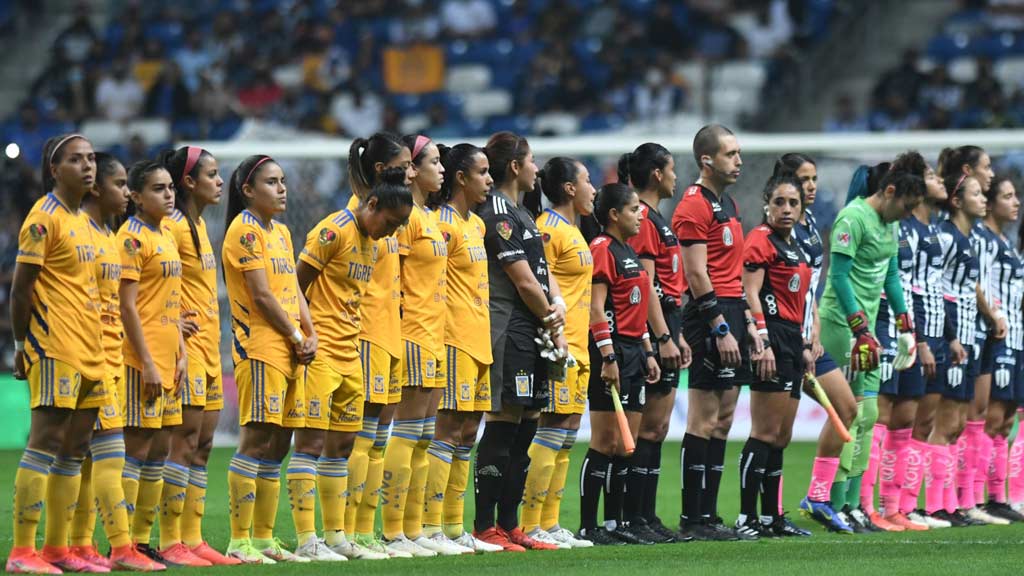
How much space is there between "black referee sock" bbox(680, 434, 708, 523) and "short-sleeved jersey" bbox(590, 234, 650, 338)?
926 mm

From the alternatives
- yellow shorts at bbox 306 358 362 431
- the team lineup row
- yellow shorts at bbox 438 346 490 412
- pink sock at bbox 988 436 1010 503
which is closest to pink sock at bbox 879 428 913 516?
the team lineup row

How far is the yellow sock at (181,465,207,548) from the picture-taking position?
9.44 metres

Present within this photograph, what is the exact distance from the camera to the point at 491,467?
33.4 feet

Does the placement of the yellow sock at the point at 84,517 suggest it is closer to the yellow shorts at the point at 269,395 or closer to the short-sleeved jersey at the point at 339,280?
the yellow shorts at the point at 269,395

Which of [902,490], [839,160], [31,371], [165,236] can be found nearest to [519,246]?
[165,236]

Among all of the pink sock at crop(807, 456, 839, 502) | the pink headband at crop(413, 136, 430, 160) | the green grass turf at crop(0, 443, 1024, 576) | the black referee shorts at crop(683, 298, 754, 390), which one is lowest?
the green grass turf at crop(0, 443, 1024, 576)

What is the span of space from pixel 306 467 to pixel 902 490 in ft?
17.0

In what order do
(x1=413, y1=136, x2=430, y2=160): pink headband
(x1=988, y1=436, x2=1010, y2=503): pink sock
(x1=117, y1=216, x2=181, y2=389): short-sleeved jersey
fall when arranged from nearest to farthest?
(x1=117, y1=216, x2=181, y2=389): short-sleeved jersey, (x1=413, y1=136, x2=430, y2=160): pink headband, (x1=988, y1=436, x2=1010, y2=503): pink sock

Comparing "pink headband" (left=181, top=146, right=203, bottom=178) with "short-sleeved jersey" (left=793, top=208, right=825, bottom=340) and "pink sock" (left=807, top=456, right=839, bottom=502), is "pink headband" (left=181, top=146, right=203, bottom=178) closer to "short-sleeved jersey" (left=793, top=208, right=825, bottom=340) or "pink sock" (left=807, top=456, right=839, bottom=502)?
"short-sleeved jersey" (left=793, top=208, right=825, bottom=340)

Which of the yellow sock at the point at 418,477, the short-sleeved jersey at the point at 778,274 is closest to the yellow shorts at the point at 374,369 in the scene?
the yellow sock at the point at 418,477

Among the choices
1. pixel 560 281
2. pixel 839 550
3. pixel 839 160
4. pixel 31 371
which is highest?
pixel 839 160

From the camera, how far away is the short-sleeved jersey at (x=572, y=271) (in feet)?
34.8

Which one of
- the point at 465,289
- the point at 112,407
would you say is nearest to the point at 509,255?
the point at 465,289

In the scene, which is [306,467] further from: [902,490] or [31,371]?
[902,490]
